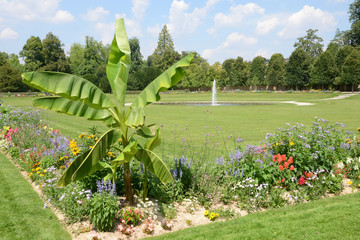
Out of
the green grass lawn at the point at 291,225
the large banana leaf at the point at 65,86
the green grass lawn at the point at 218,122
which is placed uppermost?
the large banana leaf at the point at 65,86

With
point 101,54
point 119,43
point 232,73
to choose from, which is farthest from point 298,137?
point 101,54

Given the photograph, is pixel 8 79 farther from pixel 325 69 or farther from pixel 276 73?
pixel 325 69

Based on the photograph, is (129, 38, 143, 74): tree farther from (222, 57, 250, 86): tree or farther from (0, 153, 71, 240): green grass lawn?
(0, 153, 71, 240): green grass lawn

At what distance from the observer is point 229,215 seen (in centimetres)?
498

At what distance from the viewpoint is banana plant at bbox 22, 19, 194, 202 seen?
4160mm

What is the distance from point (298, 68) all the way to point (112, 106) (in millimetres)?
61460

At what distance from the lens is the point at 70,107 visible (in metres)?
4.63

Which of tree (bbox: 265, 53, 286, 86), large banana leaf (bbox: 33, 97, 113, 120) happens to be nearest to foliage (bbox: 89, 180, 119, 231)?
large banana leaf (bbox: 33, 97, 113, 120)

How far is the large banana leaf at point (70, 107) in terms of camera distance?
447 centimetres

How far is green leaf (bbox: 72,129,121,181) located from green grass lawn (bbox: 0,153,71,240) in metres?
1.08

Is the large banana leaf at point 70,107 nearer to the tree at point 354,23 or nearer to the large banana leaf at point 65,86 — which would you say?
the large banana leaf at point 65,86

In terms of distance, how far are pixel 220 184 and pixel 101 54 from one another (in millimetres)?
92822

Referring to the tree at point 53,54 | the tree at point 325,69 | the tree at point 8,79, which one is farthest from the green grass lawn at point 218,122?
the tree at point 53,54

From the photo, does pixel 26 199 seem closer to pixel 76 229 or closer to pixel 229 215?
pixel 76 229
